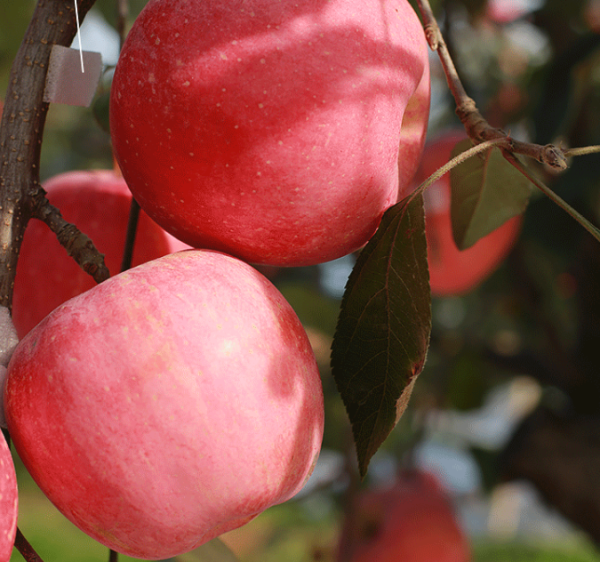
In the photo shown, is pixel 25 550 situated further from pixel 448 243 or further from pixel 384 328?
pixel 448 243

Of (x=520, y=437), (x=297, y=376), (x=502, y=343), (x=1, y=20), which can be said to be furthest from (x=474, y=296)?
(x=297, y=376)

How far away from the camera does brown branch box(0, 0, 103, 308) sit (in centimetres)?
37

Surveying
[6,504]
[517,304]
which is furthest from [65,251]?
[517,304]

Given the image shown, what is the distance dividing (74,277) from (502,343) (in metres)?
1.33

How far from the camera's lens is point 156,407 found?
0.30 metres

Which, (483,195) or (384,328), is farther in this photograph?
(483,195)

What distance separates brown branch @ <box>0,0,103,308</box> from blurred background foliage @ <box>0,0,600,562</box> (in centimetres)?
22

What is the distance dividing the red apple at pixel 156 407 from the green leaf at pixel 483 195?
249mm

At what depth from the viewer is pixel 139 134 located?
1.16 feet

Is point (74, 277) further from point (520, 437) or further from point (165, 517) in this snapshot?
point (520, 437)

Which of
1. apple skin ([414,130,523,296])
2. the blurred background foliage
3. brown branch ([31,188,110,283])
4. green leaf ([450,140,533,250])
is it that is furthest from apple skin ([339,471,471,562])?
brown branch ([31,188,110,283])

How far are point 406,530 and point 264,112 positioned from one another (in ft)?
2.96

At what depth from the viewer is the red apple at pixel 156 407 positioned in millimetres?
299

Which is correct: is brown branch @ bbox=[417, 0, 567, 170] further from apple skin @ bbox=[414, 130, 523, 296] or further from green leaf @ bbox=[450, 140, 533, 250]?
apple skin @ bbox=[414, 130, 523, 296]
